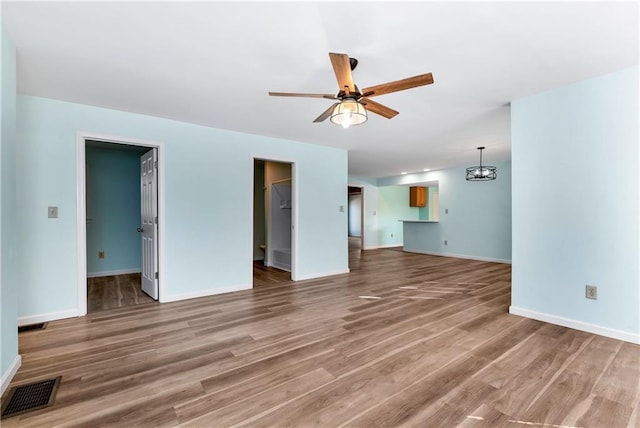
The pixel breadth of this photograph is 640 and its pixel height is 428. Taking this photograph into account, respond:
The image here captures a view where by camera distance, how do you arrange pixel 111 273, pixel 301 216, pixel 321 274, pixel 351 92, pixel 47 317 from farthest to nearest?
pixel 111 273, pixel 321 274, pixel 301 216, pixel 47 317, pixel 351 92

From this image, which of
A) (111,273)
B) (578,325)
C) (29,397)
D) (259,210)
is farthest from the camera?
(259,210)

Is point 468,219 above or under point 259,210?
under

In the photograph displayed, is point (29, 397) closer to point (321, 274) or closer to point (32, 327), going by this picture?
point (32, 327)

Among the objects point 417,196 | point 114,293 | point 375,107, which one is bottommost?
point 114,293

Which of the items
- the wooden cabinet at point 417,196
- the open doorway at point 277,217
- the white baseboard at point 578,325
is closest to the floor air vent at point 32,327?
the open doorway at point 277,217

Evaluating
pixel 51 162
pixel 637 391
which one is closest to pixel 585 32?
pixel 637 391

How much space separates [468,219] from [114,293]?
7.34 meters

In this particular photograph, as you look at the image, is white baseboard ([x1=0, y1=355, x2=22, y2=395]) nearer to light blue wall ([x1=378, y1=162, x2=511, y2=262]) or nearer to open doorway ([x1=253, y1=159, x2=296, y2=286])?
open doorway ([x1=253, y1=159, x2=296, y2=286])

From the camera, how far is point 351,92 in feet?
7.25

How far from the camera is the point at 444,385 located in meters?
1.92

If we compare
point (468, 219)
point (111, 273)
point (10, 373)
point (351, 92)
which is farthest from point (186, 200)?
point (468, 219)

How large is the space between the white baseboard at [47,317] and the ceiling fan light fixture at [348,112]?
3418mm

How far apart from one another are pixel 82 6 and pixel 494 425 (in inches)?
129

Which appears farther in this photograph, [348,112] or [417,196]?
[417,196]
